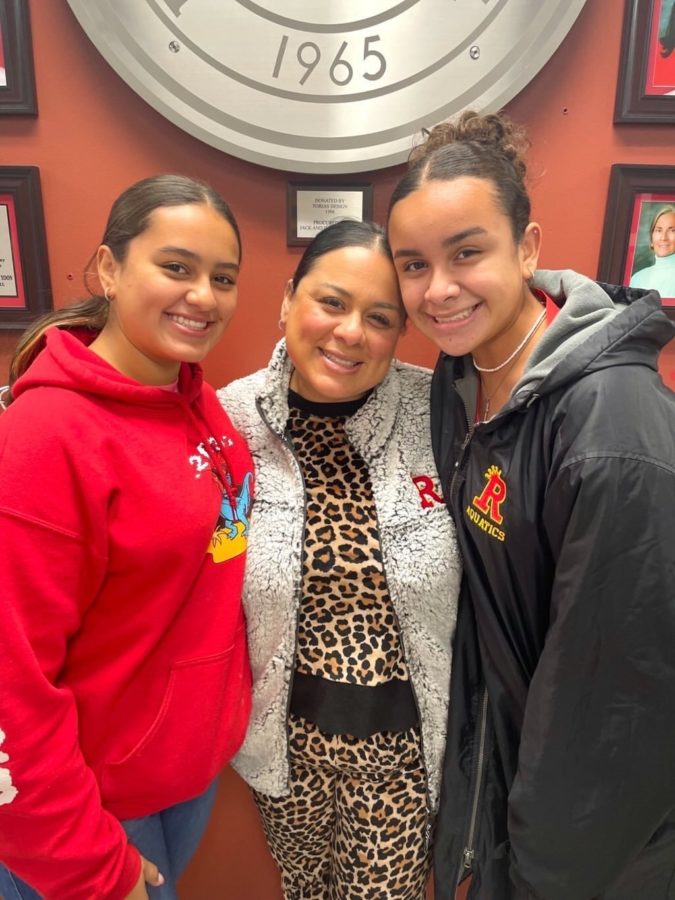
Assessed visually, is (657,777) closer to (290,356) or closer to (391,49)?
(290,356)

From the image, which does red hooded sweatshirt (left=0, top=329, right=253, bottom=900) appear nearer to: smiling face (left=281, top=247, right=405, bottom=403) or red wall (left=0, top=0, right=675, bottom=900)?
smiling face (left=281, top=247, right=405, bottom=403)

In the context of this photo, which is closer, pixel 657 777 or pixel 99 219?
pixel 657 777

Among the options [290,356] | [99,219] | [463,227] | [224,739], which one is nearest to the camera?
[463,227]

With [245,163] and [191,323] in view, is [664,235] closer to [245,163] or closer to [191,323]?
[245,163]

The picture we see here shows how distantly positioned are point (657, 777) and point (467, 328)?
0.67 m

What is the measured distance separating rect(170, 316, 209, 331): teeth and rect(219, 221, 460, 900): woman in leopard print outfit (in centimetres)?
20

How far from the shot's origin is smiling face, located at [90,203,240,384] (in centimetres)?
83

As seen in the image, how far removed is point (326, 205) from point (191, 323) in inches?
19.7

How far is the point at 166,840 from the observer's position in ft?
3.40

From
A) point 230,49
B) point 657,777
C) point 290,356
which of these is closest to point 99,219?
point 230,49

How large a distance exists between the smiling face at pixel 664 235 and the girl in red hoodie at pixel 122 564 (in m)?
0.90

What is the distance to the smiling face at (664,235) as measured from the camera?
1220 millimetres

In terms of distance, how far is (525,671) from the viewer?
896 millimetres

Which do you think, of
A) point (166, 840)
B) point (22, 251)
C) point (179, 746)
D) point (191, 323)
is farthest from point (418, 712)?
point (22, 251)
